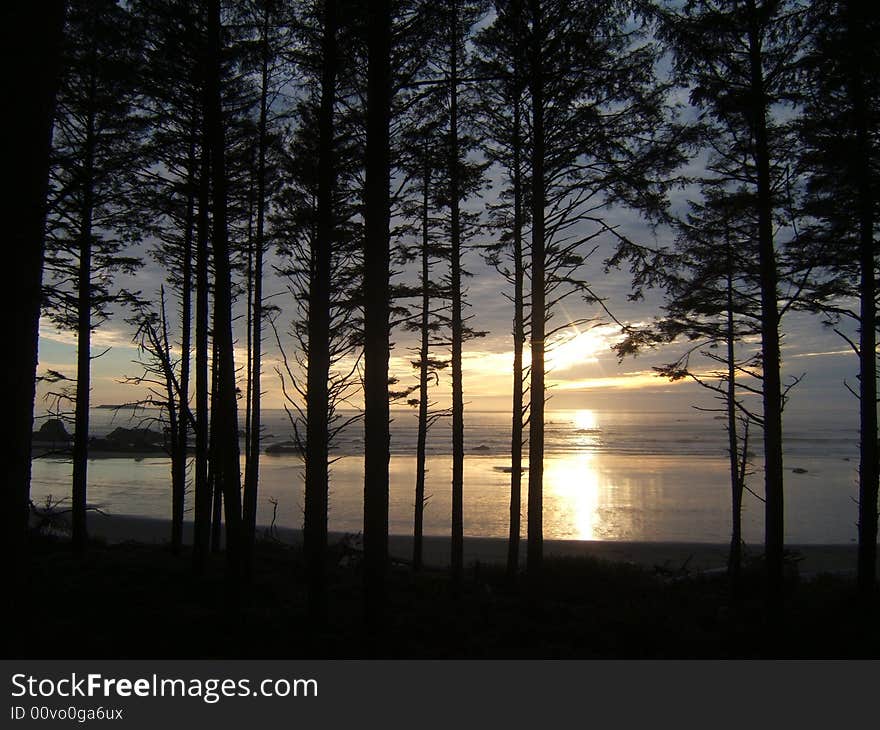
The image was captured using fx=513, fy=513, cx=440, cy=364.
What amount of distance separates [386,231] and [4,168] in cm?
366

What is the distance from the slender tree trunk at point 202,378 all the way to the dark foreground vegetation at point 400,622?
75 cm

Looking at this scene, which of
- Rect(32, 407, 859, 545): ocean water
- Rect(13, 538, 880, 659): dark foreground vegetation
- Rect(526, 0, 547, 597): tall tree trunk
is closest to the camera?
Rect(13, 538, 880, 659): dark foreground vegetation

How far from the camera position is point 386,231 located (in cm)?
639

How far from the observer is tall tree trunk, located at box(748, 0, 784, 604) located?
8.20m

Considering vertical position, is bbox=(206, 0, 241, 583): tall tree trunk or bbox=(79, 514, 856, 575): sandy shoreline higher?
bbox=(206, 0, 241, 583): tall tree trunk

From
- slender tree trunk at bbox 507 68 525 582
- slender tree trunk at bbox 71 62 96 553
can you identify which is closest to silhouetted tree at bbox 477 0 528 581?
slender tree trunk at bbox 507 68 525 582

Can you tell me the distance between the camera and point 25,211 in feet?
12.5

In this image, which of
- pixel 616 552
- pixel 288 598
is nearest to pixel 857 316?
pixel 288 598

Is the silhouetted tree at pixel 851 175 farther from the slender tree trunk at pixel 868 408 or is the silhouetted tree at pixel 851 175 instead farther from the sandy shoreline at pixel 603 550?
the sandy shoreline at pixel 603 550

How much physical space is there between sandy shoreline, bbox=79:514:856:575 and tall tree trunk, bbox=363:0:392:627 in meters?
Answer: 12.9

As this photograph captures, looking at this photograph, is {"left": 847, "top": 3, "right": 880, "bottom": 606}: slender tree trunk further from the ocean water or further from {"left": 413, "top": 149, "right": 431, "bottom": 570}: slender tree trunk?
{"left": 413, "top": 149, "right": 431, "bottom": 570}: slender tree trunk

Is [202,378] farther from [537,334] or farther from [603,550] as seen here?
[603,550]

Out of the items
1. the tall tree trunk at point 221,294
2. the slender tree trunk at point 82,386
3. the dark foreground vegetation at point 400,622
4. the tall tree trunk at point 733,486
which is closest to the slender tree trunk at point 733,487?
the tall tree trunk at point 733,486
